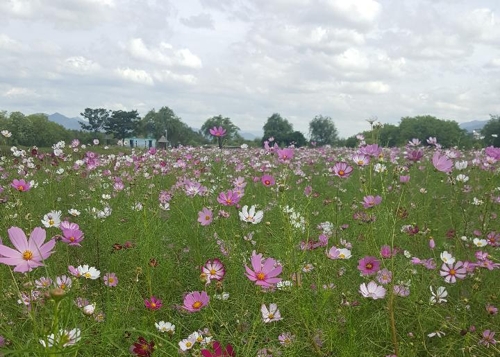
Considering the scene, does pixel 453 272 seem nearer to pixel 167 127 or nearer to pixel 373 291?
pixel 373 291

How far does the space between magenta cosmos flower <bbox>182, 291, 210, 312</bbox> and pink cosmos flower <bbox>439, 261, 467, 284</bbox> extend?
1140 mm

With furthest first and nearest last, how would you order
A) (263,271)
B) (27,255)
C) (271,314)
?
(271,314) → (263,271) → (27,255)

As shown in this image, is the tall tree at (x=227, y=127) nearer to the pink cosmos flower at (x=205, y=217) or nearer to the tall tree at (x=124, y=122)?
the pink cosmos flower at (x=205, y=217)

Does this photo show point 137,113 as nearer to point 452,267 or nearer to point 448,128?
point 448,128

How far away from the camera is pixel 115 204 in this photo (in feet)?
11.7

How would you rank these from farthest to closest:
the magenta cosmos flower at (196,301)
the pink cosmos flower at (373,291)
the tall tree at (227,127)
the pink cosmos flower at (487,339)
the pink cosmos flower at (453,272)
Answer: the tall tree at (227,127) → the pink cosmos flower at (453,272) → the pink cosmos flower at (373,291) → the pink cosmos flower at (487,339) → the magenta cosmos flower at (196,301)

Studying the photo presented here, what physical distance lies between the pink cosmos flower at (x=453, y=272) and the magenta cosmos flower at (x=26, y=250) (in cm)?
172

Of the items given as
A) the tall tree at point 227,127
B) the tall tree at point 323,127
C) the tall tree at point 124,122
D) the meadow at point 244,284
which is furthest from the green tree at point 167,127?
the meadow at point 244,284

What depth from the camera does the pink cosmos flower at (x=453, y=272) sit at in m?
2.05

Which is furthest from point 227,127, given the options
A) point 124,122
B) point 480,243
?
point 124,122

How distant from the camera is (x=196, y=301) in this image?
1.57 m

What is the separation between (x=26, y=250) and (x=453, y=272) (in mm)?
1823

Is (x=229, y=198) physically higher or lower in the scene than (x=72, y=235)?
higher

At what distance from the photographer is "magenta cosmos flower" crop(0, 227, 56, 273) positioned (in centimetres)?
94
